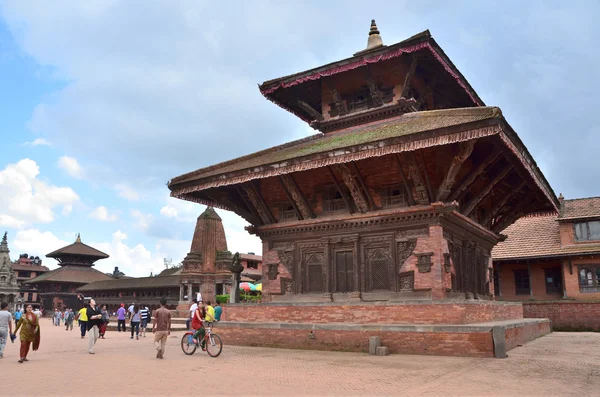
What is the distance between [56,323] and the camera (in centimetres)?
4638

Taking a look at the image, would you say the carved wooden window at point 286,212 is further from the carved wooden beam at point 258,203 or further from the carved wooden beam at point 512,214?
the carved wooden beam at point 512,214

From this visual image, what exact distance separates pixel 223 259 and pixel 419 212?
34912 mm

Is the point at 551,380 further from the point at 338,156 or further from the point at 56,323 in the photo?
the point at 56,323

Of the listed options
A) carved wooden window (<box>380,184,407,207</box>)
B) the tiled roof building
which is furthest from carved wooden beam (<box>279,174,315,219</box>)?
the tiled roof building

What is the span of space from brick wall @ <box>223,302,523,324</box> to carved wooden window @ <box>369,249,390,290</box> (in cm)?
134

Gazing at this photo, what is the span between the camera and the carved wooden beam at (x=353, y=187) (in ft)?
51.5

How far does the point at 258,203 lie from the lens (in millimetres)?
18703

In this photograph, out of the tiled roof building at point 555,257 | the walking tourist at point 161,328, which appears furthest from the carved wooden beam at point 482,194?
the tiled roof building at point 555,257

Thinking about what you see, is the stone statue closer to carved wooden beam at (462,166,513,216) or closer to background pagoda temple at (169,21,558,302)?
→ background pagoda temple at (169,21,558,302)

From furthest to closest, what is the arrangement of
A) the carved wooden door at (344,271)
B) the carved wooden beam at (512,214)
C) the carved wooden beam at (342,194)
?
the carved wooden beam at (512,214) → the carved wooden beam at (342,194) → the carved wooden door at (344,271)

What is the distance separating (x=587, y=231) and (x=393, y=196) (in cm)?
1906

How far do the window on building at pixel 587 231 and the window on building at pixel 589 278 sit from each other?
1.78 metres

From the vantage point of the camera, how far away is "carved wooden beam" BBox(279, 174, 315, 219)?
1730 cm

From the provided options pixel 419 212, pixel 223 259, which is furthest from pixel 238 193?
pixel 223 259
